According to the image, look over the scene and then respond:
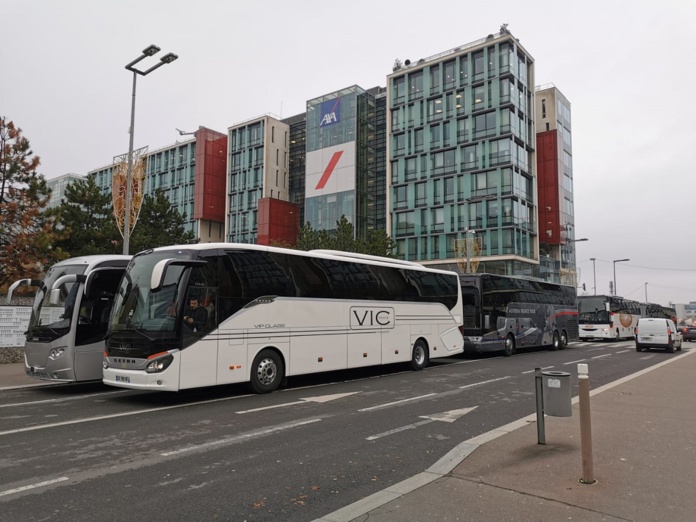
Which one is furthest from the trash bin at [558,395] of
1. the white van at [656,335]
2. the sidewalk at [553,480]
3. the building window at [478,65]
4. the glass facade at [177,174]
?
the glass facade at [177,174]

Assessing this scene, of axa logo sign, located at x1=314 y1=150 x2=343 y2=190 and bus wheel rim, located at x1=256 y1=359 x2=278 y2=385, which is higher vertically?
axa logo sign, located at x1=314 y1=150 x2=343 y2=190

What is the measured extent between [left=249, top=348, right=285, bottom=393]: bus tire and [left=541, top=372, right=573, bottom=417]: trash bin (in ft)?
21.7

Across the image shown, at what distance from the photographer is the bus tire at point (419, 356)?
53.6 ft

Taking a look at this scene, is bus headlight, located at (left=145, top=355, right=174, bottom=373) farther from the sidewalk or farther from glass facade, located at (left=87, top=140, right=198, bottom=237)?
glass facade, located at (left=87, top=140, right=198, bottom=237)


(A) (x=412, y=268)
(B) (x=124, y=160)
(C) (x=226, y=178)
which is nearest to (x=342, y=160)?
(C) (x=226, y=178)

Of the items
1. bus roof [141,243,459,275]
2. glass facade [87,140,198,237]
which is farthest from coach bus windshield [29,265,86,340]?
glass facade [87,140,198,237]

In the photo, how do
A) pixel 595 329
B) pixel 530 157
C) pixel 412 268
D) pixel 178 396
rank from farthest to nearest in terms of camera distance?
pixel 530 157, pixel 595 329, pixel 412 268, pixel 178 396

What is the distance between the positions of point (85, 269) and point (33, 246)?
29.9 feet

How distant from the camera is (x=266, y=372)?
37.7 feet

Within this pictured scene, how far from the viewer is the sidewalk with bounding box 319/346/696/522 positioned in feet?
Result: 14.4

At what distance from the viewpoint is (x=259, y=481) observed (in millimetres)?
5371

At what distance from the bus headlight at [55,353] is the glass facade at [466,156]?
45.0 m

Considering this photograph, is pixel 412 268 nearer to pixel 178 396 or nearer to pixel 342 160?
pixel 178 396

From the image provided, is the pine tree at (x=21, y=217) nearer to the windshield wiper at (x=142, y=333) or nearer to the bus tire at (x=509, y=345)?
the windshield wiper at (x=142, y=333)
